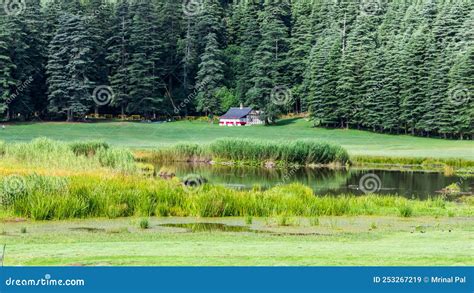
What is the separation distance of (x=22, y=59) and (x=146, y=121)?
16.3 meters

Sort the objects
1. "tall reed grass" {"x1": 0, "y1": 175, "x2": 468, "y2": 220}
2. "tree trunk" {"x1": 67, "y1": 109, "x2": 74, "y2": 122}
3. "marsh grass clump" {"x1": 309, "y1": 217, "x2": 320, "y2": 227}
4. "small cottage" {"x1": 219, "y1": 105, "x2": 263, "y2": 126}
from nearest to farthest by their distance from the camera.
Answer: "marsh grass clump" {"x1": 309, "y1": 217, "x2": 320, "y2": 227} → "tall reed grass" {"x1": 0, "y1": 175, "x2": 468, "y2": 220} → "tree trunk" {"x1": 67, "y1": 109, "x2": 74, "y2": 122} → "small cottage" {"x1": 219, "y1": 105, "x2": 263, "y2": 126}

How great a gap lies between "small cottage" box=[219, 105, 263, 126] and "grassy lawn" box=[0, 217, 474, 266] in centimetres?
7800

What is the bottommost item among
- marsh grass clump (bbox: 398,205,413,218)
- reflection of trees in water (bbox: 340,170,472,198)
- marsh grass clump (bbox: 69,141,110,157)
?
reflection of trees in water (bbox: 340,170,472,198)

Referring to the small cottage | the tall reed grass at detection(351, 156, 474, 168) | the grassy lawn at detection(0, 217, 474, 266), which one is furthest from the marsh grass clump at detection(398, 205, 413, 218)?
the small cottage

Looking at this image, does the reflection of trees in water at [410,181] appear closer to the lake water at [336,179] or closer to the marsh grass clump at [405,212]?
the lake water at [336,179]

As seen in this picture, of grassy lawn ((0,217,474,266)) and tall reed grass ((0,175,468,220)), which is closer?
grassy lawn ((0,217,474,266))

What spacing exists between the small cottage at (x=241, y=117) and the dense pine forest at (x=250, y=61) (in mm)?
1306

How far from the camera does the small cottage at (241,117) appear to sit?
334ft

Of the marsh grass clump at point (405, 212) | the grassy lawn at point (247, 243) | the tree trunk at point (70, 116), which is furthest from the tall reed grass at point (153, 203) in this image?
the tree trunk at point (70, 116)

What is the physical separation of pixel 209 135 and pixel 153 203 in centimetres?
6085

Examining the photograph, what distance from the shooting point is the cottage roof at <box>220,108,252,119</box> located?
10256 cm

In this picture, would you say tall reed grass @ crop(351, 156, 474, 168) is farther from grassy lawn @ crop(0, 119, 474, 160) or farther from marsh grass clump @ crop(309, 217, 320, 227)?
marsh grass clump @ crop(309, 217, 320, 227)

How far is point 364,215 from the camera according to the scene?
25672 millimetres
